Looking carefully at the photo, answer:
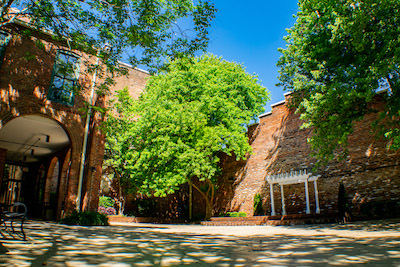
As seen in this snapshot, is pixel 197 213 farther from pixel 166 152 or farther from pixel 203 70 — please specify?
pixel 203 70

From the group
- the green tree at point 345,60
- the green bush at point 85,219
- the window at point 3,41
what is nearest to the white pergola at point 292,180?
the green tree at point 345,60

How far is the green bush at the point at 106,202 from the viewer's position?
732 inches

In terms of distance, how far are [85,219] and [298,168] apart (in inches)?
439

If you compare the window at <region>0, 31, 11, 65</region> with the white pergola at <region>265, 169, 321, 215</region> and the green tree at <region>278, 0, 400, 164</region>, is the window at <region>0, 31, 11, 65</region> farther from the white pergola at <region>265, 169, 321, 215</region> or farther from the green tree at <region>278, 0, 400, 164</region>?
the white pergola at <region>265, 169, 321, 215</region>

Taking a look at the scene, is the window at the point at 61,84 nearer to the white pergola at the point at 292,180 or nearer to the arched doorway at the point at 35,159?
the arched doorway at the point at 35,159

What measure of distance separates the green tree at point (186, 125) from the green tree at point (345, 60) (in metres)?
4.44

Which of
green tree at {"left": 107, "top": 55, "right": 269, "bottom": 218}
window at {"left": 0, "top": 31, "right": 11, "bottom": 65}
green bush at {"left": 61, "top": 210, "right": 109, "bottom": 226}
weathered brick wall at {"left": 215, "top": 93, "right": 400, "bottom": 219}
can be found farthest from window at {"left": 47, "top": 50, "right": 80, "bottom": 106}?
weathered brick wall at {"left": 215, "top": 93, "right": 400, "bottom": 219}

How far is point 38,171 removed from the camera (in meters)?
19.6

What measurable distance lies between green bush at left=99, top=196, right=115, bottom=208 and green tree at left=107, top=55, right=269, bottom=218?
11.3 feet

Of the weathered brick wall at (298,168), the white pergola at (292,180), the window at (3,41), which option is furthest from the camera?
the white pergola at (292,180)

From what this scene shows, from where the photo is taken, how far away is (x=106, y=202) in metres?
18.8

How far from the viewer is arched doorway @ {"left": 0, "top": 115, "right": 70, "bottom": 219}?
12.8m

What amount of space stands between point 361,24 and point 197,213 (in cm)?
1610

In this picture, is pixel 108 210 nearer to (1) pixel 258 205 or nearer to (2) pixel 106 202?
(2) pixel 106 202
